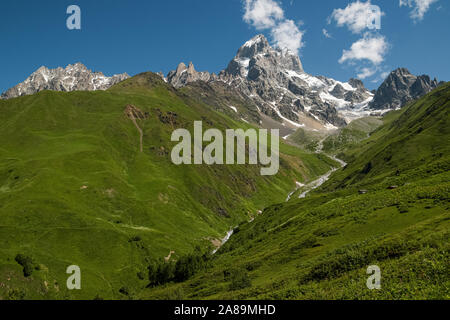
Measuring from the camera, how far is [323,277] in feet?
163

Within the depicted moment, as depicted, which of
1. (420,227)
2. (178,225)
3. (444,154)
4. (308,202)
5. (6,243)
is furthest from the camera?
(178,225)

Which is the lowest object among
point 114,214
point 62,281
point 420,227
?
point 62,281

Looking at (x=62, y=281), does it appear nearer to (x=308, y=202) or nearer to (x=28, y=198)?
(x=28, y=198)

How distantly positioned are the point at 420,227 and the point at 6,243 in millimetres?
124509

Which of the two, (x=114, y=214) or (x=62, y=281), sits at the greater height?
(x=114, y=214)

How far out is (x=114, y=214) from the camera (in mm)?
163750

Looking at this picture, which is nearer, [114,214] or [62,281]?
[62,281]

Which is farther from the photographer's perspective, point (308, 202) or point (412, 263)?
point (308, 202)

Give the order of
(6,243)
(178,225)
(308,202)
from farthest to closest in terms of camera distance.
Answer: (178,225), (308,202), (6,243)

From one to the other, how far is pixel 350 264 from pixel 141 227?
424 feet

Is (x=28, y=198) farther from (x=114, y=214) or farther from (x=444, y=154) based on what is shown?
(x=444, y=154)
